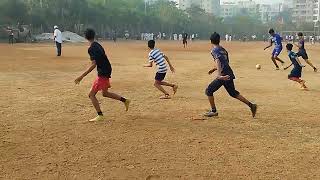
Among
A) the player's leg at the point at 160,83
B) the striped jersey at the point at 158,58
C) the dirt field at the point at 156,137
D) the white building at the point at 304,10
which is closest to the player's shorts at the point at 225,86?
the dirt field at the point at 156,137

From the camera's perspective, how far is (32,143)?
21.5 ft

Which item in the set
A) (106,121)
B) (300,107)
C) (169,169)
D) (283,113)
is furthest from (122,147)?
(300,107)

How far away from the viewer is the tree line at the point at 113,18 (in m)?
61.5

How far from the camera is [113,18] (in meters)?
81.2

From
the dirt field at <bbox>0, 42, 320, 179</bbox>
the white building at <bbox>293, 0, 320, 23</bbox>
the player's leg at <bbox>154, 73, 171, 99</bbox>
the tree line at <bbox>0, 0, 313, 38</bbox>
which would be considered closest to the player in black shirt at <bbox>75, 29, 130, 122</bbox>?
the dirt field at <bbox>0, 42, 320, 179</bbox>

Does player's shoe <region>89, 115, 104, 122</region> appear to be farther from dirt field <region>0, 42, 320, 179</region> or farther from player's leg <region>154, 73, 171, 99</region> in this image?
player's leg <region>154, 73, 171, 99</region>

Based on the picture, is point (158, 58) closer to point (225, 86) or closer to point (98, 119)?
point (225, 86)

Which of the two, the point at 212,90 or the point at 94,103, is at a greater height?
the point at 212,90

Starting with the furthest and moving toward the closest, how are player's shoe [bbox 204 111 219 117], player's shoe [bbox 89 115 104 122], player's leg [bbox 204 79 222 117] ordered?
1. player's shoe [bbox 204 111 219 117]
2. player's leg [bbox 204 79 222 117]
3. player's shoe [bbox 89 115 104 122]

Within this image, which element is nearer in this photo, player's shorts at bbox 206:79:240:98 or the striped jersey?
player's shorts at bbox 206:79:240:98

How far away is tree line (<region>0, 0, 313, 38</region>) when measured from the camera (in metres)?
61.5

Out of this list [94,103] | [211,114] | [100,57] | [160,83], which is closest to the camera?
[100,57]

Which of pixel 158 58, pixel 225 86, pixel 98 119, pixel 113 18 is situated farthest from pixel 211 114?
pixel 113 18

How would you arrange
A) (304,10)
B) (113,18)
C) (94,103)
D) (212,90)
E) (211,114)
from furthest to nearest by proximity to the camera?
(304,10), (113,18), (211,114), (212,90), (94,103)
